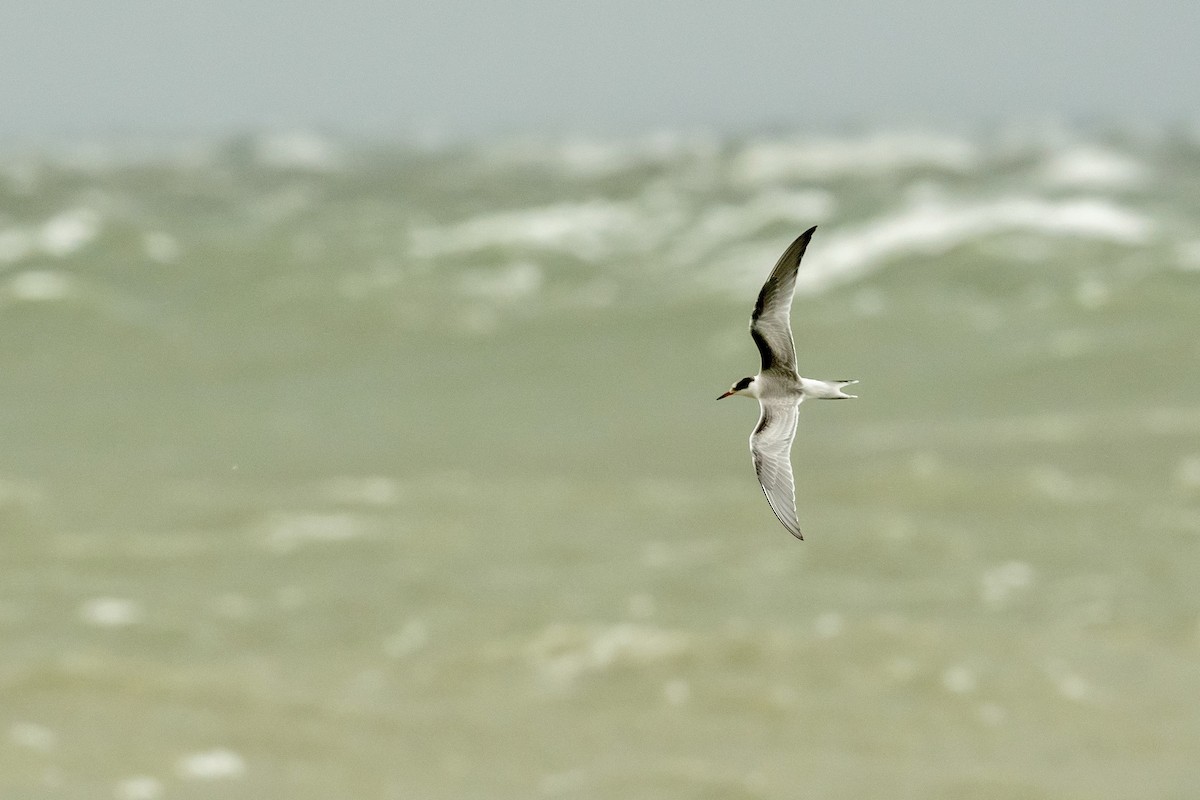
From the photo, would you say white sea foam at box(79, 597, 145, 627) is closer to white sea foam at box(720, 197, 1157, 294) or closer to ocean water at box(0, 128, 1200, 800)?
ocean water at box(0, 128, 1200, 800)

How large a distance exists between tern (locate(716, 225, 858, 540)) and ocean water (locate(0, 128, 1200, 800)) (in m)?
10.4

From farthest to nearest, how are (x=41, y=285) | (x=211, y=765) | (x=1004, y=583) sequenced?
(x=41, y=285) → (x=1004, y=583) → (x=211, y=765)

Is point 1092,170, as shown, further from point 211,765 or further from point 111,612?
point 211,765

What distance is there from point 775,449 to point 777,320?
20.3 inches

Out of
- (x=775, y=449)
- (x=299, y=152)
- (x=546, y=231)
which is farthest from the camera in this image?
(x=299, y=152)

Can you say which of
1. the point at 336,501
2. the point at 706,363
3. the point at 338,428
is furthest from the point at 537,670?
the point at 706,363

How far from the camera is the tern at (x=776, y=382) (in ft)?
21.0

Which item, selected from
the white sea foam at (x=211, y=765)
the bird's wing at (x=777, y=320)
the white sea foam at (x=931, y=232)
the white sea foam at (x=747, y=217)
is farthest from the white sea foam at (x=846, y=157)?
the bird's wing at (x=777, y=320)

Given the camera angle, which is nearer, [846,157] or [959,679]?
[959,679]

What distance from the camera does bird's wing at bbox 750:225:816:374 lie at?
647 centimetres

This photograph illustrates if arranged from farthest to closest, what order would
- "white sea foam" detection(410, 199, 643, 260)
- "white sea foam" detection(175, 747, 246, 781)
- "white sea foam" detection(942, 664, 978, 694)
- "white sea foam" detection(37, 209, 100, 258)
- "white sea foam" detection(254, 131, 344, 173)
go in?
"white sea foam" detection(254, 131, 344, 173)
"white sea foam" detection(410, 199, 643, 260)
"white sea foam" detection(37, 209, 100, 258)
"white sea foam" detection(942, 664, 978, 694)
"white sea foam" detection(175, 747, 246, 781)

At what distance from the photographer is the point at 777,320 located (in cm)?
652

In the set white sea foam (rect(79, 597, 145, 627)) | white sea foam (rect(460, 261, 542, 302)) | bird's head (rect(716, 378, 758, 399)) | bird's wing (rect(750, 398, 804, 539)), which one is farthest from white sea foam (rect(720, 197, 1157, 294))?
bird's head (rect(716, 378, 758, 399))

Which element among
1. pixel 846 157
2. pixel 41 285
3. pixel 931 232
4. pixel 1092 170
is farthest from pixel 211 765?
pixel 846 157
